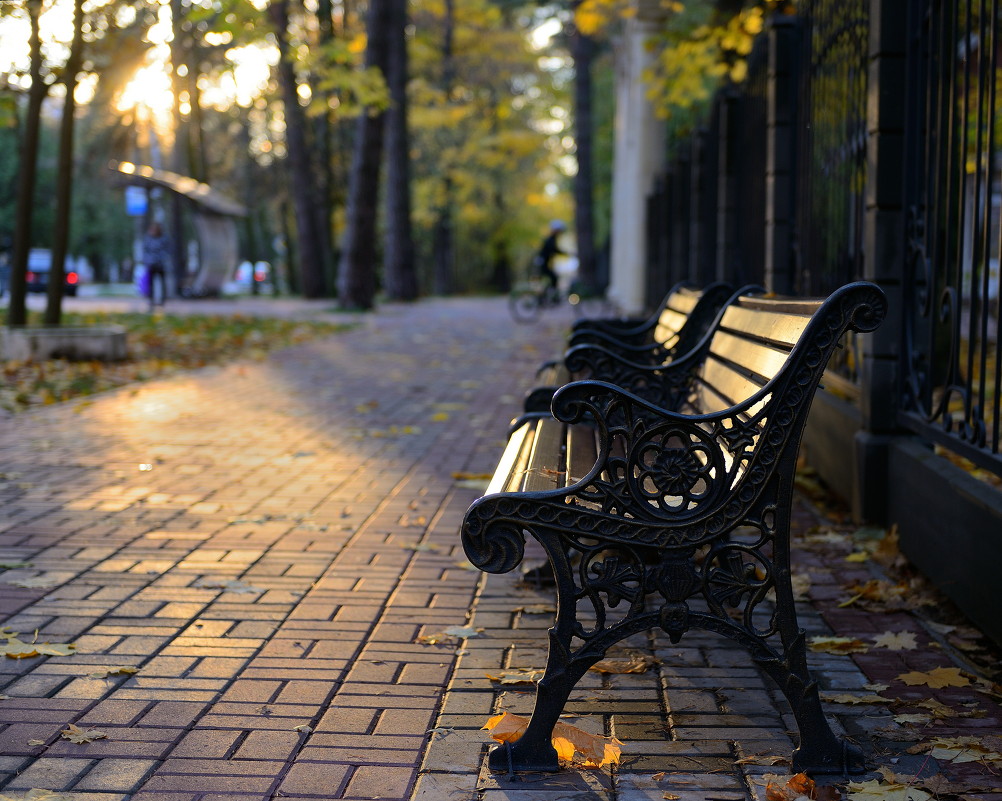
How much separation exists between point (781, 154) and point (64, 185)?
949cm

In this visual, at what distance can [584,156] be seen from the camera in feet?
108

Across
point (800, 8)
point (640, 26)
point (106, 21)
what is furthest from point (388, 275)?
point (800, 8)

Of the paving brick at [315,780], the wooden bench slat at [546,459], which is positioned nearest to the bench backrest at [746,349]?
the wooden bench slat at [546,459]

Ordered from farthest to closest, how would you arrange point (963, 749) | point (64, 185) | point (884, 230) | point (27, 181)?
point (27, 181)
point (64, 185)
point (884, 230)
point (963, 749)

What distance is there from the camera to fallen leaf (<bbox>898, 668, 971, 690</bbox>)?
3525 mm

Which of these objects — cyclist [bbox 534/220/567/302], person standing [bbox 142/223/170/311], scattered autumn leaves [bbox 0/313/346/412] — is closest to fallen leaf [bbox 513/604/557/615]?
scattered autumn leaves [bbox 0/313/346/412]

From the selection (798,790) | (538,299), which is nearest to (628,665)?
(798,790)

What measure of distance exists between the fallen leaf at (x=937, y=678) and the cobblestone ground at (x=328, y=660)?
4cm

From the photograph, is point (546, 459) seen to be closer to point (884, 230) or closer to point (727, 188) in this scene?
point (884, 230)

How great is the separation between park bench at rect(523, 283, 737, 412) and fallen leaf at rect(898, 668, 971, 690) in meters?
1.79

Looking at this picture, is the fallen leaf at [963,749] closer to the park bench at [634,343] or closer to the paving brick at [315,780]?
the paving brick at [315,780]

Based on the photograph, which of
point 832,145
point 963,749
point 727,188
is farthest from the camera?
point 727,188

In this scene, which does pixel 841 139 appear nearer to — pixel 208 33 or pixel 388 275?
pixel 208 33

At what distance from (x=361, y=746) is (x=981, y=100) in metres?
2.95
